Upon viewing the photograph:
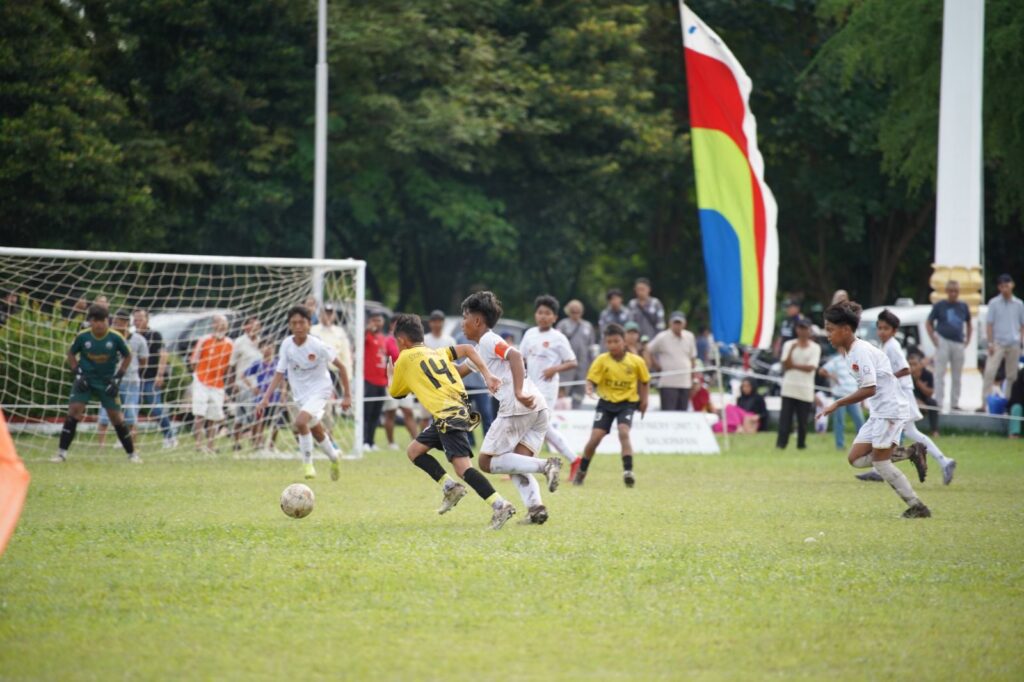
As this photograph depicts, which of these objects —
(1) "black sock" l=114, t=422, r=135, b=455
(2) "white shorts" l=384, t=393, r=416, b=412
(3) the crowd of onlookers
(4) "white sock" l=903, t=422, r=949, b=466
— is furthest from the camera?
(2) "white shorts" l=384, t=393, r=416, b=412

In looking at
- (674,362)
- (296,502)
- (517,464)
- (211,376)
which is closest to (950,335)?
(674,362)

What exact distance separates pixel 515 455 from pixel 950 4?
14530 millimetres

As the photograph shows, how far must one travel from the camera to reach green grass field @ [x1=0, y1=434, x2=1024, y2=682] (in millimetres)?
6141

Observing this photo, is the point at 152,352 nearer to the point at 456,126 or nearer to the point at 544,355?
→ the point at 544,355

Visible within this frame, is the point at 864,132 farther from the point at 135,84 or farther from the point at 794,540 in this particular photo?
the point at 794,540

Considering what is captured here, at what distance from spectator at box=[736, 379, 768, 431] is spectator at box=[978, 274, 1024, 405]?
4186mm

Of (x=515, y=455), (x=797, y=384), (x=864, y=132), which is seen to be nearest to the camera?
(x=515, y=455)

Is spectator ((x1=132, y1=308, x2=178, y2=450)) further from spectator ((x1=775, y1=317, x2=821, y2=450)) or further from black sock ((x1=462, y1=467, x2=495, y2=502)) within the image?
black sock ((x1=462, y1=467, x2=495, y2=502))

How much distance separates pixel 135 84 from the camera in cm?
2969

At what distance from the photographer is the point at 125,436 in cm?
1741

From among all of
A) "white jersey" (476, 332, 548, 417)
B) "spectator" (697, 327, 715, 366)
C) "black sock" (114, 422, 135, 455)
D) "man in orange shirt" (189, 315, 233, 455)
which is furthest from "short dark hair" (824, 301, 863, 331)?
"spectator" (697, 327, 715, 366)

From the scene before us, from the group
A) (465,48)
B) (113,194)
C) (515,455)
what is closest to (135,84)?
(113,194)

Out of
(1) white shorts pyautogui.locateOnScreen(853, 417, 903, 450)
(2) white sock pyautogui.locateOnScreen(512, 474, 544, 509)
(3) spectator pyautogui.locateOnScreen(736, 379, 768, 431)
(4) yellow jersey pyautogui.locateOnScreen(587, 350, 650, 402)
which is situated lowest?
(3) spectator pyautogui.locateOnScreen(736, 379, 768, 431)

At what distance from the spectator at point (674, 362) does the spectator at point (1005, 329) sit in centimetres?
482
